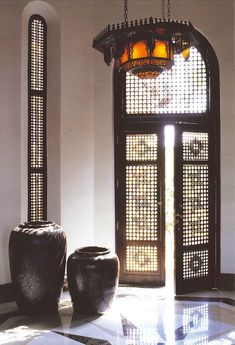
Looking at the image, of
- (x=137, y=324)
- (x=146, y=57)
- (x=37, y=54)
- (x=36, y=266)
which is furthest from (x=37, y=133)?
(x=137, y=324)

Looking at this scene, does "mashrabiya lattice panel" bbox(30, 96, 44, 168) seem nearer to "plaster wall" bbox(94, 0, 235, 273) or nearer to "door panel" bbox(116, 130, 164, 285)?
"door panel" bbox(116, 130, 164, 285)

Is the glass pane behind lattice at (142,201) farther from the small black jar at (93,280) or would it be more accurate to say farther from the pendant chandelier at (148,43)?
the pendant chandelier at (148,43)

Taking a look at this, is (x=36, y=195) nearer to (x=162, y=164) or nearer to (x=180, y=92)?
(x=162, y=164)

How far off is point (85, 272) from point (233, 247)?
2323 mm

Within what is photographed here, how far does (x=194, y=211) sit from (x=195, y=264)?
→ 75 cm

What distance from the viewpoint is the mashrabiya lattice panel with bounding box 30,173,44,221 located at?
582cm

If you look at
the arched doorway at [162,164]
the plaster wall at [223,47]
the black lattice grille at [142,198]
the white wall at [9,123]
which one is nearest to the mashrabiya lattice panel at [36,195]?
the white wall at [9,123]

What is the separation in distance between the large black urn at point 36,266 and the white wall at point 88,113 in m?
0.80

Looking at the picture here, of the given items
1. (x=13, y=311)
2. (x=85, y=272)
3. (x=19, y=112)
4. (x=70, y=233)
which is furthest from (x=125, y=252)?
(x=19, y=112)

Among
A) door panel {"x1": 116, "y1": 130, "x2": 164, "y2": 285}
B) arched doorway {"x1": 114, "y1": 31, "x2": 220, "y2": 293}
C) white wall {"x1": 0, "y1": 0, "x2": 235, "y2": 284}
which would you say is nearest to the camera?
white wall {"x1": 0, "y1": 0, "x2": 235, "y2": 284}

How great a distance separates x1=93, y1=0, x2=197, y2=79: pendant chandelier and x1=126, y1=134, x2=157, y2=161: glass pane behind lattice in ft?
7.00

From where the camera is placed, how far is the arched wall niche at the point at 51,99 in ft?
18.7

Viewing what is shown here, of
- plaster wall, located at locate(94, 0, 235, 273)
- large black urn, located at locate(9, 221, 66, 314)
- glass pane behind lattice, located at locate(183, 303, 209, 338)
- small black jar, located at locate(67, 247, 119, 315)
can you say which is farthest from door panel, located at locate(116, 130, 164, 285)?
large black urn, located at locate(9, 221, 66, 314)

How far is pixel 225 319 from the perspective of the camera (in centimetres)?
468
